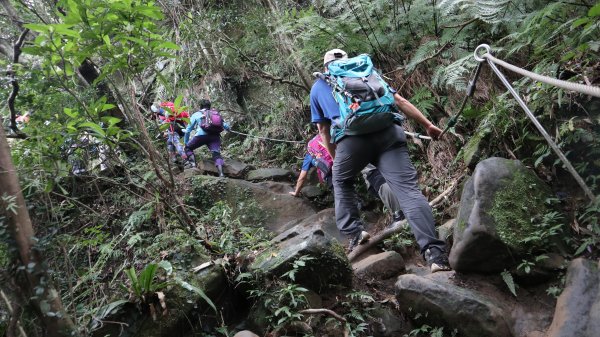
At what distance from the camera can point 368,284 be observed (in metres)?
3.84

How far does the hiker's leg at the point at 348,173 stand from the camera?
4.12m

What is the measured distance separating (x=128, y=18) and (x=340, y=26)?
14.1ft

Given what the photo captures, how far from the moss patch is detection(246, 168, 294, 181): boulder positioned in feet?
17.6

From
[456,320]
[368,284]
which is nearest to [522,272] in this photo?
[456,320]

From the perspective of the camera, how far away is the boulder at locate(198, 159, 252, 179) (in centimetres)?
892

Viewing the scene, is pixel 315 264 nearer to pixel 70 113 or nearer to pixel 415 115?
pixel 415 115

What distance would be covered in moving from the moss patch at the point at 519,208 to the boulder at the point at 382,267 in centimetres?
109

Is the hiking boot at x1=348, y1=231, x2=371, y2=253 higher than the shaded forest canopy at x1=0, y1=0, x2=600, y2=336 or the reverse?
the reverse

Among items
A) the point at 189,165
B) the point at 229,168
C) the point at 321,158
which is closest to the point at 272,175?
the point at 229,168

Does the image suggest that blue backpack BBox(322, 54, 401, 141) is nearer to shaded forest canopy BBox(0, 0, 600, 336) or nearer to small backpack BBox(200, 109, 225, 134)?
shaded forest canopy BBox(0, 0, 600, 336)

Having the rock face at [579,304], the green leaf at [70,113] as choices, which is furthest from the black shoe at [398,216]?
the green leaf at [70,113]

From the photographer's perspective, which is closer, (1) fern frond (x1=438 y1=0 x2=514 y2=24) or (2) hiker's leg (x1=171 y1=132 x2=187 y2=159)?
(1) fern frond (x1=438 y1=0 x2=514 y2=24)

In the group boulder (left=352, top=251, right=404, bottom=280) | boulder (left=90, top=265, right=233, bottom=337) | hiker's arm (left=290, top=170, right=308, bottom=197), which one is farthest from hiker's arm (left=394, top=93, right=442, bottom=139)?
hiker's arm (left=290, top=170, right=308, bottom=197)

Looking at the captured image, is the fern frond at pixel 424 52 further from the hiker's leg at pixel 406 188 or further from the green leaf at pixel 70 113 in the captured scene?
the green leaf at pixel 70 113
